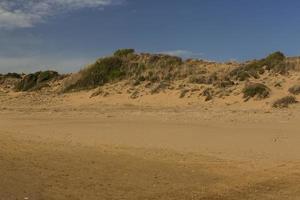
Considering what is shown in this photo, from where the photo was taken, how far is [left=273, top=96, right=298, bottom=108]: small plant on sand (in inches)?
877

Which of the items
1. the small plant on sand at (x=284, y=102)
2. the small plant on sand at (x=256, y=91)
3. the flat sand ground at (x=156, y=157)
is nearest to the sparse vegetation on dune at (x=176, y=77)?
the small plant on sand at (x=256, y=91)

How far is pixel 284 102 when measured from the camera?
73.7 feet

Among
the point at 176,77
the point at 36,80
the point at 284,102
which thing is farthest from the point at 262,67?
the point at 36,80

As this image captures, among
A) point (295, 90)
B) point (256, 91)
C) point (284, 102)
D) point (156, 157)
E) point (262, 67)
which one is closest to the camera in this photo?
point (156, 157)

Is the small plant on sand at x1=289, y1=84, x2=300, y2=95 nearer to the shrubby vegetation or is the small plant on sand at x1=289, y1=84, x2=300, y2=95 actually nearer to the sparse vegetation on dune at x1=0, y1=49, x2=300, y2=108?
the sparse vegetation on dune at x1=0, y1=49, x2=300, y2=108

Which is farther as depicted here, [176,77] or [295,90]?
[176,77]

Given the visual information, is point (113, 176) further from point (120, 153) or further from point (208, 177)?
point (120, 153)

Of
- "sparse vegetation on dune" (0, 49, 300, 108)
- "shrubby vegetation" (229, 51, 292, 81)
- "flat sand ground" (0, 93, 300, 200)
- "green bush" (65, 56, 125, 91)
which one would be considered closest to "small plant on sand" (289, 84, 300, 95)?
"sparse vegetation on dune" (0, 49, 300, 108)

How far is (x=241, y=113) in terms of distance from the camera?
67.7 ft

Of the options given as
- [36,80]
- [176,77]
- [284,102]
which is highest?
[176,77]

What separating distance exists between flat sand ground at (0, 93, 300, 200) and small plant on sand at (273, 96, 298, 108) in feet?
4.96

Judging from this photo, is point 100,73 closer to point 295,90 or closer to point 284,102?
point 295,90

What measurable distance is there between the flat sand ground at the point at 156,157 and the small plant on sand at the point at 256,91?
3969 millimetres

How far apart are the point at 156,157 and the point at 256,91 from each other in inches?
537
